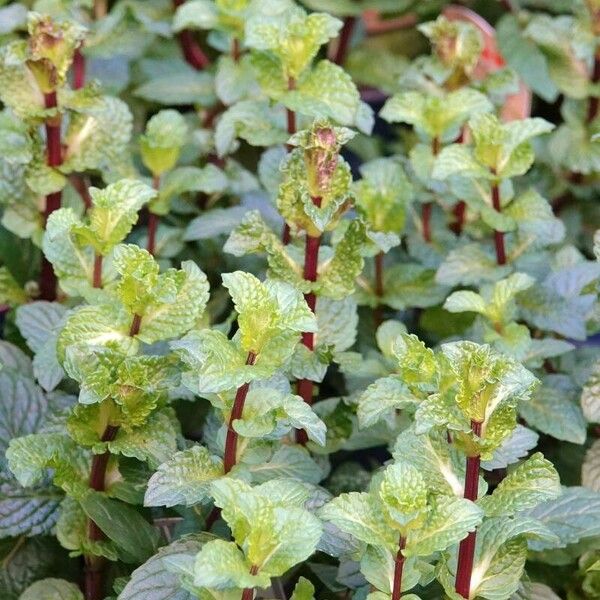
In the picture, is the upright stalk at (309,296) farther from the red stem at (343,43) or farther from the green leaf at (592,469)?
the red stem at (343,43)

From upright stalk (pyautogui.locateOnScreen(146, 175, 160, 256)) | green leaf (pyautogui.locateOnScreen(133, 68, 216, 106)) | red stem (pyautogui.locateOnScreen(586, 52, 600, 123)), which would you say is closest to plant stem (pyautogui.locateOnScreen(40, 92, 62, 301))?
upright stalk (pyautogui.locateOnScreen(146, 175, 160, 256))

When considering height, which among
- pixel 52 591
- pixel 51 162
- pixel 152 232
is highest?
pixel 51 162

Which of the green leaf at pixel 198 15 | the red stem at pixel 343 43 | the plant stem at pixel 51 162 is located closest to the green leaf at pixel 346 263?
the plant stem at pixel 51 162

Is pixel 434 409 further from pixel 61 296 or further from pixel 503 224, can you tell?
pixel 61 296

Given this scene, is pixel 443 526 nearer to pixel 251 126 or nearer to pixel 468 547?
pixel 468 547

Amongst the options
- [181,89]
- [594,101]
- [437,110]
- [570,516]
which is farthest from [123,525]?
[594,101]

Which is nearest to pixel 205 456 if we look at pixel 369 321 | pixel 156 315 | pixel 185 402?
pixel 156 315

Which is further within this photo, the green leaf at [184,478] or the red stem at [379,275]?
the red stem at [379,275]
